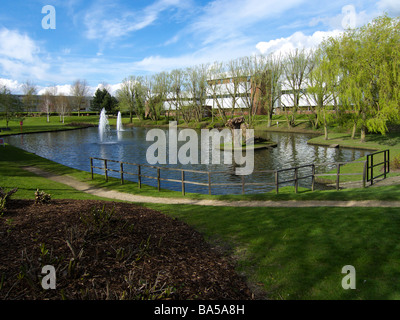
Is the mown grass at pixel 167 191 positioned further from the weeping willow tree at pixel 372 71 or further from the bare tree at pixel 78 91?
the bare tree at pixel 78 91

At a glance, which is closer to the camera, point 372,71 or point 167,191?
point 167,191

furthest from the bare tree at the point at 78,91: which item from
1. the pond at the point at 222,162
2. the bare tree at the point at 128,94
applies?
the pond at the point at 222,162

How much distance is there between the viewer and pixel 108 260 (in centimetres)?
545

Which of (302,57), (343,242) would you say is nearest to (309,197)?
(343,242)

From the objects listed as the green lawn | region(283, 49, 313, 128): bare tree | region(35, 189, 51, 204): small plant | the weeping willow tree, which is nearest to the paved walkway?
the green lawn

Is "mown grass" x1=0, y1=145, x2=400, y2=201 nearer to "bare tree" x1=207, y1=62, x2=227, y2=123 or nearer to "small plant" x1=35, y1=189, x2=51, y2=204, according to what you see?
"small plant" x1=35, y1=189, x2=51, y2=204

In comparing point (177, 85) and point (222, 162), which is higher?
point (177, 85)

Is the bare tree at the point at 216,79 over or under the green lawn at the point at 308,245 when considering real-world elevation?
over

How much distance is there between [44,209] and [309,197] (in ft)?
31.3

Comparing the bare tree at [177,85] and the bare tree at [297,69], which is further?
the bare tree at [177,85]

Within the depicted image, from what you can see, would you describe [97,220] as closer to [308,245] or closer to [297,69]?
[308,245]

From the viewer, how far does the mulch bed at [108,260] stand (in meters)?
4.59

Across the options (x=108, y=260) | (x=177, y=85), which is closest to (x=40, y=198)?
(x=108, y=260)

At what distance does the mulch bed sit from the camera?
459cm
